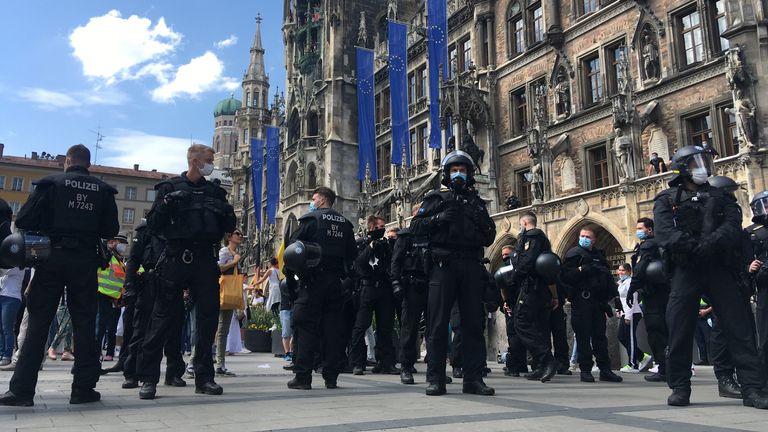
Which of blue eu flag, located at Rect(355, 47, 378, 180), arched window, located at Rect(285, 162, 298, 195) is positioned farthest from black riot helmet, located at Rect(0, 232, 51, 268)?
arched window, located at Rect(285, 162, 298, 195)

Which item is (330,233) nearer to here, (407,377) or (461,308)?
(461,308)

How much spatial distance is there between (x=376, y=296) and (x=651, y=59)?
50.1ft

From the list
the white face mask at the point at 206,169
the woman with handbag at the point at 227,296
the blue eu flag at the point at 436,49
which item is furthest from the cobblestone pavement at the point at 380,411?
the blue eu flag at the point at 436,49

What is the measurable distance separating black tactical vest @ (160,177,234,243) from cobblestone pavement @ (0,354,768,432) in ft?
4.88

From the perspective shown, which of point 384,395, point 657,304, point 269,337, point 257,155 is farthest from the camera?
point 257,155

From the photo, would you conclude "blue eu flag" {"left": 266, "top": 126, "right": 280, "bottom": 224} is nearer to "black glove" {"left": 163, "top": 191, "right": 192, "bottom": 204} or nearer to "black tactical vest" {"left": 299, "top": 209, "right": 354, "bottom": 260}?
"black tactical vest" {"left": 299, "top": 209, "right": 354, "bottom": 260}

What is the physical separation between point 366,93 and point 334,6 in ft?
40.5

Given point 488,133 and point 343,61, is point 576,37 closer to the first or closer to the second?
point 488,133

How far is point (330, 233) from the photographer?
6566 millimetres

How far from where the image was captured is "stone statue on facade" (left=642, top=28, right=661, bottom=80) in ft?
63.6

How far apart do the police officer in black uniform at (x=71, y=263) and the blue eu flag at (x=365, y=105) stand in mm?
22747

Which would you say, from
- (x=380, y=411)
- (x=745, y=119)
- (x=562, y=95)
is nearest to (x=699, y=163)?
(x=380, y=411)

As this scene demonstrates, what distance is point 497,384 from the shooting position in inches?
280

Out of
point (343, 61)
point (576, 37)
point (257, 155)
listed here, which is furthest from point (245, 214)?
point (576, 37)
